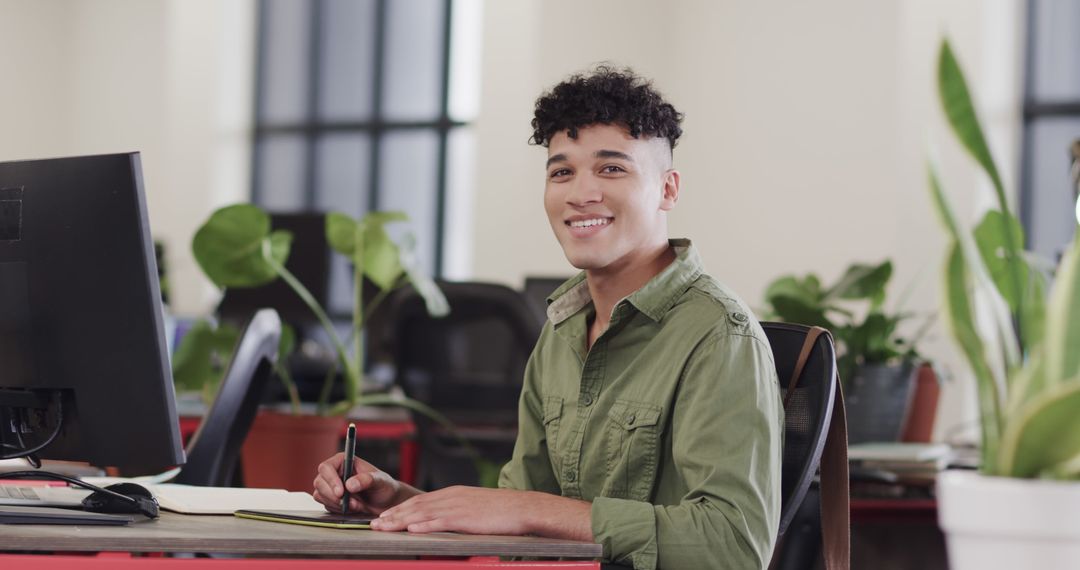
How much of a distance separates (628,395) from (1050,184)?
183 inches

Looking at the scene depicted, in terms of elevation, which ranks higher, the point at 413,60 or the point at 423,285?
the point at 413,60

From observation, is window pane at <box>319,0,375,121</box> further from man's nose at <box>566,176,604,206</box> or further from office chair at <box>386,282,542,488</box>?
man's nose at <box>566,176,604,206</box>

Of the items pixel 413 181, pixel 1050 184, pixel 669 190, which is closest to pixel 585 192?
pixel 669 190

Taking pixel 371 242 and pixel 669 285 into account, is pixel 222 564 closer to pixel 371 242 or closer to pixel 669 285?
pixel 669 285

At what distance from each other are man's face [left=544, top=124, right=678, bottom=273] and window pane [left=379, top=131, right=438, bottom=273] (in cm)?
577

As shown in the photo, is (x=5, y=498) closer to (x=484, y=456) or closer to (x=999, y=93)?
(x=484, y=456)

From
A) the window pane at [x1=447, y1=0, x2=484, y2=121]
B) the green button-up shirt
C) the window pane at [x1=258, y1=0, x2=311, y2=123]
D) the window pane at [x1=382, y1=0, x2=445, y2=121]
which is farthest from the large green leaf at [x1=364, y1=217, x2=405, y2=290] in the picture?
the window pane at [x1=258, y1=0, x2=311, y2=123]

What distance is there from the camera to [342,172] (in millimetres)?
7781

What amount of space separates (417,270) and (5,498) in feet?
7.03

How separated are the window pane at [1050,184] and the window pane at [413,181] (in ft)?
10.6

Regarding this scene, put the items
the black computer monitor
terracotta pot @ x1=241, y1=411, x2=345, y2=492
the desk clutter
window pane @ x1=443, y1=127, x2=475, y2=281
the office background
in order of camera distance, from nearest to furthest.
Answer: the black computer monitor → the desk clutter → terracotta pot @ x1=241, y1=411, x2=345, y2=492 → the office background → window pane @ x1=443, y1=127, x2=475, y2=281

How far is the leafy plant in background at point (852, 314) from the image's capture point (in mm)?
2947

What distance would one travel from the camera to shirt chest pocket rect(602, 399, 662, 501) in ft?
5.34

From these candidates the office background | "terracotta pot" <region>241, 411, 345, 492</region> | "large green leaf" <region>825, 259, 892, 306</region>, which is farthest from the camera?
the office background
